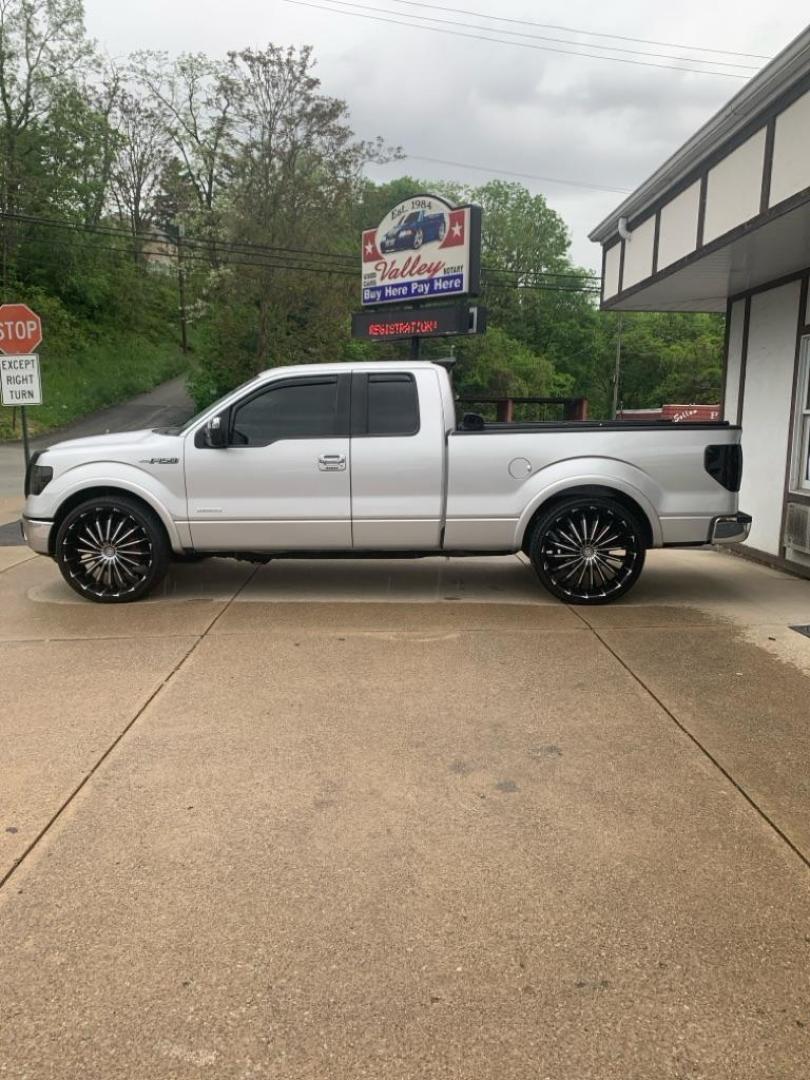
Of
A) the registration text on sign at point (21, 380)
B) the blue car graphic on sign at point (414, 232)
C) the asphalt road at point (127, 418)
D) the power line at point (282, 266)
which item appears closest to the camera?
the registration text on sign at point (21, 380)

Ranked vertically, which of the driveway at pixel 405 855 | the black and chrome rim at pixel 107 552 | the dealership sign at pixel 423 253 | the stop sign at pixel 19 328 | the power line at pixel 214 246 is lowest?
the driveway at pixel 405 855

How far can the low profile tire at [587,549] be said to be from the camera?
6621 millimetres

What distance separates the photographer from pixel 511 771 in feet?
12.3

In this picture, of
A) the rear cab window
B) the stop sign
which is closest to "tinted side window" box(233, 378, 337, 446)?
the rear cab window

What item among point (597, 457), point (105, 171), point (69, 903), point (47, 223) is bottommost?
point (69, 903)

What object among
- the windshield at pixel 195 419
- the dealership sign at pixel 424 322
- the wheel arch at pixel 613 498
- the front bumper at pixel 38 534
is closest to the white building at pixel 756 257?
the wheel arch at pixel 613 498

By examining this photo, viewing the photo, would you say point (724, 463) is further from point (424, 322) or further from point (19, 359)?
point (424, 322)

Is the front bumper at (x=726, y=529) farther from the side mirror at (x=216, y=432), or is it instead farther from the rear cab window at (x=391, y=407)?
the side mirror at (x=216, y=432)

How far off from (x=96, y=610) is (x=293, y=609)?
157 centimetres

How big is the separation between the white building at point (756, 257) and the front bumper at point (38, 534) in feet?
20.2

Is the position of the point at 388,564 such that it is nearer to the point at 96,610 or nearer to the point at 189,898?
the point at 96,610

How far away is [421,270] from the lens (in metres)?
17.0

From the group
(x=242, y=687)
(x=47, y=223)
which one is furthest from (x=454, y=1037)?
(x=47, y=223)

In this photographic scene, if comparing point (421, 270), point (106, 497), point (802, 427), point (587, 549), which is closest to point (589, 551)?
point (587, 549)
